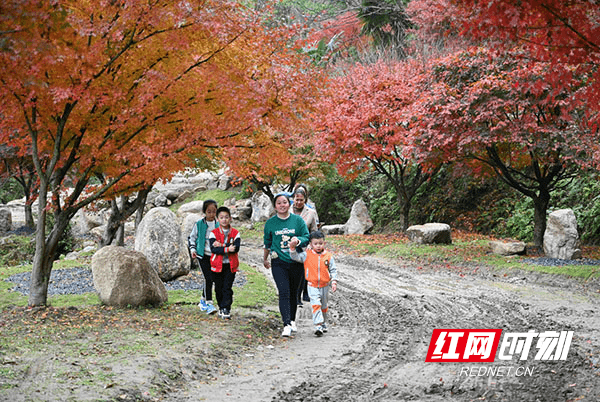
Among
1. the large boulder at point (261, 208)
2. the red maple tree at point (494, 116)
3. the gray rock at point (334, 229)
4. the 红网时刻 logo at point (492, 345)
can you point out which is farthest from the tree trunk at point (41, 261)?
the large boulder at point (261, 208)

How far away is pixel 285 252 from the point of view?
6160mm

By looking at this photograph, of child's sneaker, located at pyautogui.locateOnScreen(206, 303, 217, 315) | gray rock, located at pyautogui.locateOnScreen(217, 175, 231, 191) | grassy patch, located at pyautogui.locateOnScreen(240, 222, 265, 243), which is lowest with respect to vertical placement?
child's sneaker, located at pyautogui.locateOnScreen(206, 303, 217, 315)

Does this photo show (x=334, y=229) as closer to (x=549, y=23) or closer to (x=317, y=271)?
(x=317, y=271)

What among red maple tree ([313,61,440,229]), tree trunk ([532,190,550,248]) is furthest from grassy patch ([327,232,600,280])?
red maple tree ([313,61,440,229])

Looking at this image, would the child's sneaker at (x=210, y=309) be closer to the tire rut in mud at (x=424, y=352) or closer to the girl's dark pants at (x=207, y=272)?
the girl's dark pants at (x=207, y=272)

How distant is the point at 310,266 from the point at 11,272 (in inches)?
370

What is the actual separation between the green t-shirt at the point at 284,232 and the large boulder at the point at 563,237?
27.3 ft

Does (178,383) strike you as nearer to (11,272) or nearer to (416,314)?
(416,314)

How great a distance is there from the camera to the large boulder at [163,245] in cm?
1016

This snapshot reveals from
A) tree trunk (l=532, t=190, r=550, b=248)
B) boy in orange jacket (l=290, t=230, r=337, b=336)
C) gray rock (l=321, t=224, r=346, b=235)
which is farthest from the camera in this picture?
gray rock (l=321, t=224, r=346, b=235)

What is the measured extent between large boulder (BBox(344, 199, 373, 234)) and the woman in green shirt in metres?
15.4

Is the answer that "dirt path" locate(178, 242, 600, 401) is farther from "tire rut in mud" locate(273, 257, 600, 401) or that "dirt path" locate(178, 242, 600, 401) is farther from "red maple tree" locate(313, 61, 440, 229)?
"red maple tree" locate(313, 61, 440, 229)

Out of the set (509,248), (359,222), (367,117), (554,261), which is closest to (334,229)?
(359,222)

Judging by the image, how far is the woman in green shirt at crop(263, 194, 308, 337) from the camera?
6.15 meters
